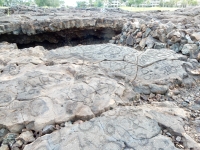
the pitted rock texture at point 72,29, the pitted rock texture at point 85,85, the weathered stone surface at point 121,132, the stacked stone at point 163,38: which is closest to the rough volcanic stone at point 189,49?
the stacked stone at point 163,38

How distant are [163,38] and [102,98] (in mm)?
2095

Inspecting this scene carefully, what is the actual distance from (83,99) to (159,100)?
820 millimetres

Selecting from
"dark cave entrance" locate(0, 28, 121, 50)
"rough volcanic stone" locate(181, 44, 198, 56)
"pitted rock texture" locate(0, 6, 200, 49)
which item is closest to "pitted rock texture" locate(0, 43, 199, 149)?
"rough volcanic stone" locate(181, 44, 198, 56)

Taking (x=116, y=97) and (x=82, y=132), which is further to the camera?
(x=116, y=97)

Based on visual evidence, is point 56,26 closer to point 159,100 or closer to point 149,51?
point 149,51

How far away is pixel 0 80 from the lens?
2.22m

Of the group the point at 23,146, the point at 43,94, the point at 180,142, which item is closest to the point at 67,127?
the point at 23,146

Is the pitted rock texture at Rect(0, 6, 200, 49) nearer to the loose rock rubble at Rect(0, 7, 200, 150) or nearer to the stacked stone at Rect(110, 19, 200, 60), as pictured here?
the stacked stone at Rect(110, 19, 200, 60)

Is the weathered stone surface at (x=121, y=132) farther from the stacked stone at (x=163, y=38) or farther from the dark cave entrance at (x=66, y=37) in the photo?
the dark cave entrance at (x=66, y=37)

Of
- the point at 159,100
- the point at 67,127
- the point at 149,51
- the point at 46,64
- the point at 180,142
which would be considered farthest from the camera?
the point at 149,51

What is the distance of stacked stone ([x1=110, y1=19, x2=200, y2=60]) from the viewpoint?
308cm

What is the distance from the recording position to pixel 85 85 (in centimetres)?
212

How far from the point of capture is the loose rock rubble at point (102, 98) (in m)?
1.47

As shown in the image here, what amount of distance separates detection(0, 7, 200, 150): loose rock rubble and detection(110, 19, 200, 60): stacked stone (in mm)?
17
